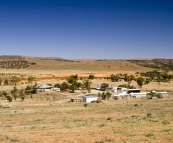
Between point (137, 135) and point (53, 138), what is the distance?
5010 millimetres

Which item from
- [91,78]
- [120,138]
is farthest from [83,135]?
[91,78]

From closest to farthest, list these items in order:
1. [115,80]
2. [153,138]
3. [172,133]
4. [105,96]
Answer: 1. [153,138]
2. [172,133]
3. [105,96]
4. [115,80]

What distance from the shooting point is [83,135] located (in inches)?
660

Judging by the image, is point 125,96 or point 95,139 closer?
point 95,139

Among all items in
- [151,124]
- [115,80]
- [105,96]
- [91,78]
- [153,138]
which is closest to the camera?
[153,138]

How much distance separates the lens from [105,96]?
5712 centimetres

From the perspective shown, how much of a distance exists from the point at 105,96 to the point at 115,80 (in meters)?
52.2

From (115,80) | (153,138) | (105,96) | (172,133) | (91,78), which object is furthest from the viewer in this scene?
(91,78)

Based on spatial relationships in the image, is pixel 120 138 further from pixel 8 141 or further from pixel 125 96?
pixel 125 96

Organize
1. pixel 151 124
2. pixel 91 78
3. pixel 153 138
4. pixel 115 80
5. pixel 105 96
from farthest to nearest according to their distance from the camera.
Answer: pixel 91 78
pixel 115 80
pixel 105 96
pixel 151 124
pixel 153 138

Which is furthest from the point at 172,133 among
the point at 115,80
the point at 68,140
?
the point at 115,80

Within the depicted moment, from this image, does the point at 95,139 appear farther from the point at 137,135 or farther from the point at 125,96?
the point at 125,96

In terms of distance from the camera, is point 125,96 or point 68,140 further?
point 125,96

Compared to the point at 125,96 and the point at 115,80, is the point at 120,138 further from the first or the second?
the point at 115,80
